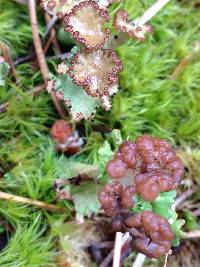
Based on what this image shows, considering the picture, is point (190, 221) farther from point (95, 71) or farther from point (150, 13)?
point (150, 13)

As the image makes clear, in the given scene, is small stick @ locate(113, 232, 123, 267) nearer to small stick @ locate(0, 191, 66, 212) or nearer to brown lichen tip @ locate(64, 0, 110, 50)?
small stick @ locate(0, 191, 66, 212)

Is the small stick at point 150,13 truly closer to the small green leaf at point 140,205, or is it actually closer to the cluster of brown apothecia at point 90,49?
the cluster of brown apothecia at point 90,49

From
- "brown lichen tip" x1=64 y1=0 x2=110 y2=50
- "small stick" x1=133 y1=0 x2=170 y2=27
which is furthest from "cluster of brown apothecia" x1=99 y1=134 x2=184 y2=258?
"small stick" x1=133 y1=0 x2=170 y2=27

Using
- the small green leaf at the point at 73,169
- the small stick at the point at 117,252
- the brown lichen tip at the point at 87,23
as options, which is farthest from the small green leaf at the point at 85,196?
the brown lichen tip at the point at 87,23

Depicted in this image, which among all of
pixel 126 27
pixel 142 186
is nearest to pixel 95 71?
pixel 126 27

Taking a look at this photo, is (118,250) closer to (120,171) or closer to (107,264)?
(107,264)
